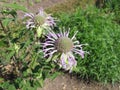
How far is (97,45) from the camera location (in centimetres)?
334

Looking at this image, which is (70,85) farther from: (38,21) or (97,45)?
(38,21)

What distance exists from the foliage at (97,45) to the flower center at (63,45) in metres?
1.09

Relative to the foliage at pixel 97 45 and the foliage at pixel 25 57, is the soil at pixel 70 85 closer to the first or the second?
the foliage at pixel 97 45

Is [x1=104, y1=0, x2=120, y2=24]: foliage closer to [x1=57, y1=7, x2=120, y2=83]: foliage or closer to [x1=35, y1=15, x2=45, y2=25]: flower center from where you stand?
[x1=57, y1=7, x2=120, y2=83]: foliage

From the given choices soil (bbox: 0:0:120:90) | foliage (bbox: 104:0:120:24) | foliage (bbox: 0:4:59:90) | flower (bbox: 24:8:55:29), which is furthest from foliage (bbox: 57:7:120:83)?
flower (bbox: 24:8:55:29)

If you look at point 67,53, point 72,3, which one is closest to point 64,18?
point 72,3

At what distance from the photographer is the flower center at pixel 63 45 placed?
2.13 m

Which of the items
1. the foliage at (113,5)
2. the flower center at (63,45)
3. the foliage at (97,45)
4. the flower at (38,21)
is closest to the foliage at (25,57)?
the flower at (38,21)

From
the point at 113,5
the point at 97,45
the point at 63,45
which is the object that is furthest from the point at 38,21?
the point at 113,5

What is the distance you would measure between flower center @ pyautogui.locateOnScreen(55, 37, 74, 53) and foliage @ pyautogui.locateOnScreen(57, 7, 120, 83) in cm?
109

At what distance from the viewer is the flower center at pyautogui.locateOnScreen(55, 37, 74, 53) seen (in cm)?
213

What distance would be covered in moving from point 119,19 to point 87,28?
0.85m

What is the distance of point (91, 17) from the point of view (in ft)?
11.7

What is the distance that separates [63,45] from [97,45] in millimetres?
1270
